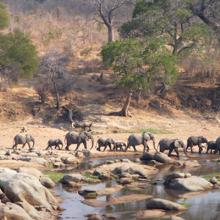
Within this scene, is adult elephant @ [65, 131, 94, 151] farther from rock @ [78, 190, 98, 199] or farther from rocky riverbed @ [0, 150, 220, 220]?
rock @ [78, 190, 98, 199]

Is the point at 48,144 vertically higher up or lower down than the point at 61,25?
lower down

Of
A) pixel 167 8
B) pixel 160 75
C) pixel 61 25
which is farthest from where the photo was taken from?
pixel 61 25

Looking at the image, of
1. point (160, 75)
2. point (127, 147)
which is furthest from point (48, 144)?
point (160, 75)

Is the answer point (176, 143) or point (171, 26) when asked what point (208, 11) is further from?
point (176, 143)

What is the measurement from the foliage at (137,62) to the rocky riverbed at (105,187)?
35.5 ft

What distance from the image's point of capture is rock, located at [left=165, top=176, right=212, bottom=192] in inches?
971

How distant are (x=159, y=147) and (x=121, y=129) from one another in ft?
21.9

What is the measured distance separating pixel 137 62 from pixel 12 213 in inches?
1082

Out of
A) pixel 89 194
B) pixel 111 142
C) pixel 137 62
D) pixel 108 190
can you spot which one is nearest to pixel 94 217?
pixel 89 194

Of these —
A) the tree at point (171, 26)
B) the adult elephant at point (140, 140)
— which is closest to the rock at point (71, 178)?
the adult elephant at point (140, 140)

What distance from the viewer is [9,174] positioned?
872 inches

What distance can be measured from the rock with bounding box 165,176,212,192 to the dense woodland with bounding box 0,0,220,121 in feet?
63.6

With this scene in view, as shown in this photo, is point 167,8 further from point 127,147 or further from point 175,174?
point 175,174

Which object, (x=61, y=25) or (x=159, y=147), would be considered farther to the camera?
(x=61, y=25)
